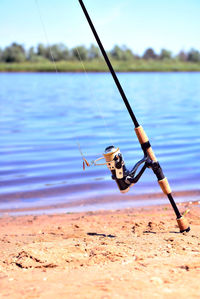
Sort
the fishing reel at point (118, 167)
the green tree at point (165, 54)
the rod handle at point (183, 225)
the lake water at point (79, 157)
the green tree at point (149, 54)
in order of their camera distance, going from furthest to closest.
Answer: the green tree at point (149, 54), the green tree at point (165, 54), the lake water at point (79, 157), the rod handle at point (183, 225), the fishing reel at point (118, 167)

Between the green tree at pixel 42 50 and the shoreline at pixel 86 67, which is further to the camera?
the green tree at pixel 42 50

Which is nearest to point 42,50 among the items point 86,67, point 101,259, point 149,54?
point 149,54

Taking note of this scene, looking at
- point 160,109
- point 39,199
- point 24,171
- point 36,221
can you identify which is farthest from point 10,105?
point 36,221

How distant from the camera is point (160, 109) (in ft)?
61.9

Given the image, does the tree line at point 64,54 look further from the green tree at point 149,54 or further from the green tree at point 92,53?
the green tree at point 149,54

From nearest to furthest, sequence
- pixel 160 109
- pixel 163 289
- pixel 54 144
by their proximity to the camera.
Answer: pixel 163 289 < pixel 54 144 < pixel 160 109

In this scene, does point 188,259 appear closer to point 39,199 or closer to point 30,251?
point 30,251

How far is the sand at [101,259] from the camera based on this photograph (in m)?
2.54

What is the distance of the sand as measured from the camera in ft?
8.34

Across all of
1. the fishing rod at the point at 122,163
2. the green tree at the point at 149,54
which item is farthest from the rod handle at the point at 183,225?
the green tree at the point at 149,54

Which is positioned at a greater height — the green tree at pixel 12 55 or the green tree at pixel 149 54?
the green tree at pixel 12 55

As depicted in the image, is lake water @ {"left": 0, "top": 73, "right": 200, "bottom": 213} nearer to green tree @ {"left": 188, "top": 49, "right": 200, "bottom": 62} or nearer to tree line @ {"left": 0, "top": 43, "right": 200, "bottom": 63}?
tree line @ {"left": 0, "top": 43, "right": 200, "bottom": 63}

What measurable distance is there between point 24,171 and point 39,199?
1.62 meters

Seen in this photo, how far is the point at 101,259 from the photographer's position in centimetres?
306
